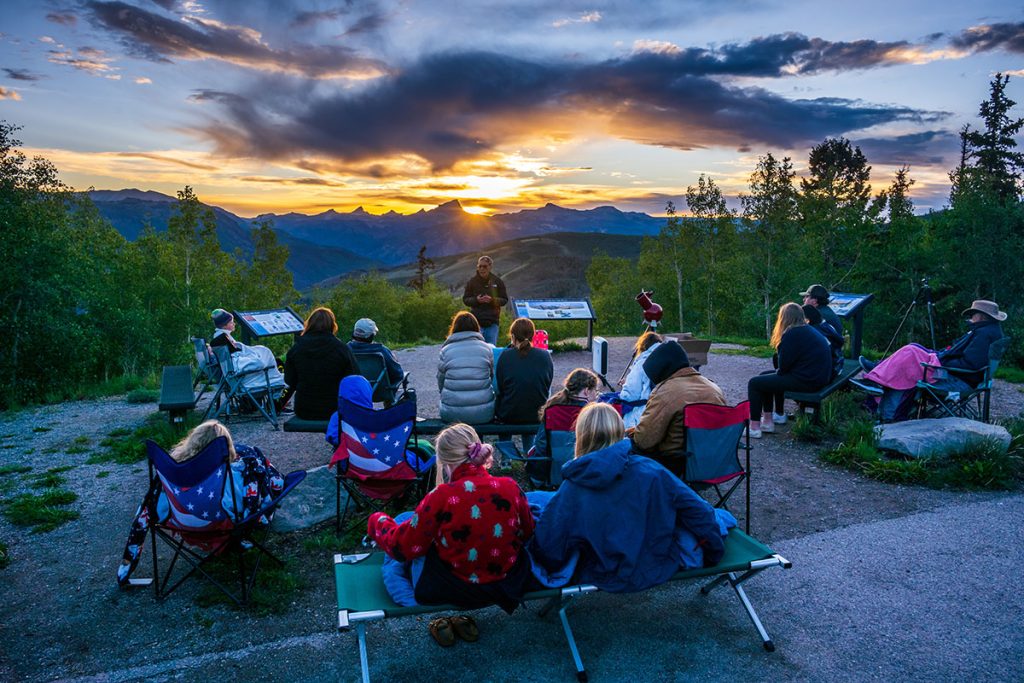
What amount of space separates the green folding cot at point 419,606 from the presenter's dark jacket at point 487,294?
733 cm

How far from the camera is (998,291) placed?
87.0 ft

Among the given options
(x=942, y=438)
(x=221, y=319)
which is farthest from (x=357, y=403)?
(x=942, y=438)

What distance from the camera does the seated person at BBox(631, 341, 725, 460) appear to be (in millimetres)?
4922

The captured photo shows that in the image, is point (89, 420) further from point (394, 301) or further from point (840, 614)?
point (394, 301)

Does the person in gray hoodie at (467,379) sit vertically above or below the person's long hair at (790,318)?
below

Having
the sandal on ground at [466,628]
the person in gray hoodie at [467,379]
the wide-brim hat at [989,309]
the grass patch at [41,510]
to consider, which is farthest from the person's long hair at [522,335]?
the wide-brim hat at [989,309]

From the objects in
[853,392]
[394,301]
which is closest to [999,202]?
[853,392]

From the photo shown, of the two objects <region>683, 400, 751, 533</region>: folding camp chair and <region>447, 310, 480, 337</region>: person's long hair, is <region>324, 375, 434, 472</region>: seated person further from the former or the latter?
<region>683, 400, 751, 533</region>: folding camp chair

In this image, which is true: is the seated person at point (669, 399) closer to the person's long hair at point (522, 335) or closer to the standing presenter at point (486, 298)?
the person's long hair at point (522, 335)

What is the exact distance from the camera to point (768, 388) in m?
7.53

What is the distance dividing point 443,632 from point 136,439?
19.2 ft

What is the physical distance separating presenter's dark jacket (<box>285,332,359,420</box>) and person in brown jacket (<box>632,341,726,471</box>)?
2855mm

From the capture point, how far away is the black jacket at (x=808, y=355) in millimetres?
7254

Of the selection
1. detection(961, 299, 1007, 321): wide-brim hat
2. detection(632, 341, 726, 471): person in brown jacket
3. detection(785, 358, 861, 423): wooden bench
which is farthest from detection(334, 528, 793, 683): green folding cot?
detection(961, 299, 1007, 321): wide-brim hat
